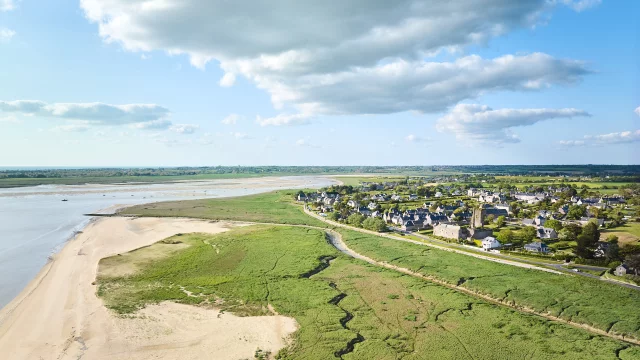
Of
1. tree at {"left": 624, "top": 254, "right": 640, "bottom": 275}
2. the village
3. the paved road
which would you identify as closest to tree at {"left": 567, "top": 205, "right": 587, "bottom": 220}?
the village

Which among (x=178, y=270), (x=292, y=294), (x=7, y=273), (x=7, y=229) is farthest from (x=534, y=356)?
(x=7, y=229)

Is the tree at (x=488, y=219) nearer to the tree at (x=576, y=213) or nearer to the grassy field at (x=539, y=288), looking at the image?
the tree at (x=576, y=213)

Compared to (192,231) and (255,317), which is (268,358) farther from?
(192,231)

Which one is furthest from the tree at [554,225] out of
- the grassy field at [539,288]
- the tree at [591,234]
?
the grassy field at [539,288]

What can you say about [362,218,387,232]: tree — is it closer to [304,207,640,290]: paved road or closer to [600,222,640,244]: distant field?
[304,207,640,290]: paved road

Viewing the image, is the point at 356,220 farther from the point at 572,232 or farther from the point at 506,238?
the point at 572,232

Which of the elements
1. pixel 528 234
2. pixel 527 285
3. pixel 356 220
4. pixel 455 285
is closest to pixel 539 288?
pixel 527 285
